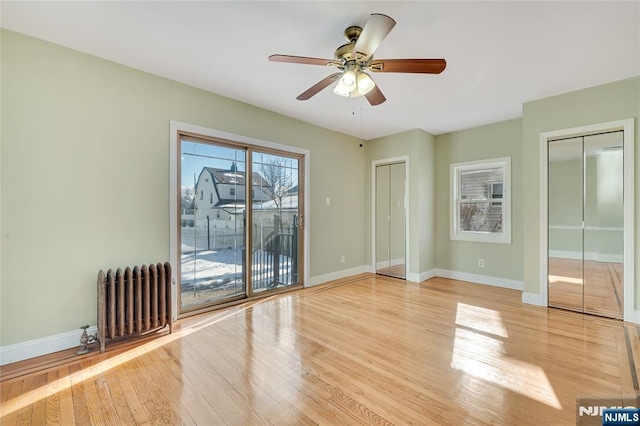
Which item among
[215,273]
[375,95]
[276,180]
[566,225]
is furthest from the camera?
[276,180]

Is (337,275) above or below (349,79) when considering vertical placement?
below

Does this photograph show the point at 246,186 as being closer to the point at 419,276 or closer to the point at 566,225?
the point at 419,276

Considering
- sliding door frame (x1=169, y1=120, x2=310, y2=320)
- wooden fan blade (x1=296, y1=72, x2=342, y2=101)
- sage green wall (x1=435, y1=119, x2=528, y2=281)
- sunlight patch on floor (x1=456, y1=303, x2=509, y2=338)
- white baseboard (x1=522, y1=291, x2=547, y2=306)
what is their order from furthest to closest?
sage green wall (x1=435, y1=119, x2=528, y2=281)
white baseboard (x1=522, y1=291, x2=547, y2=306)
sliding door frame (x1=169, y1=120, x2=310, y2=320)
sunlight patch on floor (x1=456, y1=303, x2=509, y2=338)
wooden fan blade (x1=296, y1=72, x2=342, y2=101)

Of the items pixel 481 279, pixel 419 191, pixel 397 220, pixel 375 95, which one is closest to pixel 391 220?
pixel 397 220

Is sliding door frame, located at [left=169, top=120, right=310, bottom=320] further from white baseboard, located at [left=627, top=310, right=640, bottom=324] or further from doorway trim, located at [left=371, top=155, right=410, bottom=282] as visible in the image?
white baseboard, located at [left=627, top=310, right=640, bottom=324]

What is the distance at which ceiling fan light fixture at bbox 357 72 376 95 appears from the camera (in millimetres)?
2240

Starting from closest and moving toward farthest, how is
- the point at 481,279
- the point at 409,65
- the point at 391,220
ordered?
the point at 409,65, the point at 481,279, the point at 391,220

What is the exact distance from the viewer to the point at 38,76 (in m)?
2.36

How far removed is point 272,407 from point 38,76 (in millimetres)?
3237

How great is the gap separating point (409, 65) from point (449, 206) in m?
3.60

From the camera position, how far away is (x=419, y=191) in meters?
4.84

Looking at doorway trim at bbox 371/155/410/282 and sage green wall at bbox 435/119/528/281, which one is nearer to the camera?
sage green wall at bbox 435/119/528/281

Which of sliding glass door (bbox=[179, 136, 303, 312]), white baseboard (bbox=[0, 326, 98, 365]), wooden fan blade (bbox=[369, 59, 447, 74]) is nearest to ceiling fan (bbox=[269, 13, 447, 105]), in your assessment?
wooden fan blade (bbox=[369, 59, 447, 74])

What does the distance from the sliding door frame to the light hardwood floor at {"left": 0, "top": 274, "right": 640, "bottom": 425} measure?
0.59m
